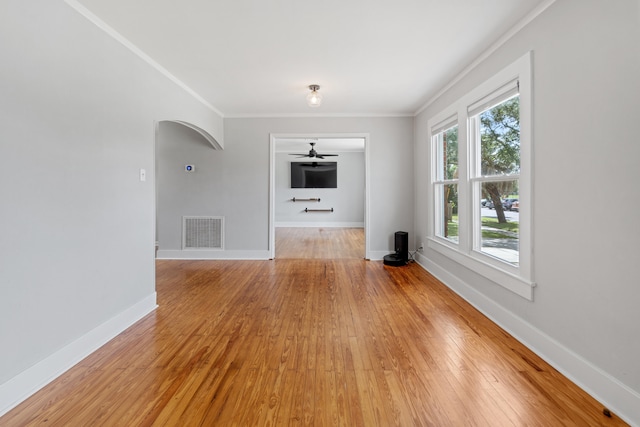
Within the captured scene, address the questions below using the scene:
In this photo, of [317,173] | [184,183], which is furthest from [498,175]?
[317,173]

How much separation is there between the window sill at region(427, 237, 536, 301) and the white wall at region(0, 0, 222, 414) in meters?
3.24

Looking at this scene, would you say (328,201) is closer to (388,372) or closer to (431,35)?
(431,35)

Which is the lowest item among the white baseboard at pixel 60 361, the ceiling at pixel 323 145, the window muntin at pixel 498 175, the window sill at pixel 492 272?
the white baseboard at pixel 60 361

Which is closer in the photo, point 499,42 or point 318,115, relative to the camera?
point 499,42

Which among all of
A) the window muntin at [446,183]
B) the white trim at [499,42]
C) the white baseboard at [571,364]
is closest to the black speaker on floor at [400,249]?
the window muntin at [446,183]

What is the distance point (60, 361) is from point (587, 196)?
3.40m

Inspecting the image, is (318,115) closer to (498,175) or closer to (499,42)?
(499,42)

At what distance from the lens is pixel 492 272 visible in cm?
268

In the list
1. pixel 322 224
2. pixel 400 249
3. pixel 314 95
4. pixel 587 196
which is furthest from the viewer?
pixel 322 224

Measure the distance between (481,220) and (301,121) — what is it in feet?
10.8

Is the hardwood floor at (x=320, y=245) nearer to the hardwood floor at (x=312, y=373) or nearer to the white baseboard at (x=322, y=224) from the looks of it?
the white baseboard at (x=322, y=224)

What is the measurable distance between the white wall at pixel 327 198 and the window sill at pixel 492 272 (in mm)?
6338

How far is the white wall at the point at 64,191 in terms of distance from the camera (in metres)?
1.63

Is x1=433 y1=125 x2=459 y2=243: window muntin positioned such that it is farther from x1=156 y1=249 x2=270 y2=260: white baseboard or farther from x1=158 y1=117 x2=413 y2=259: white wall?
x1=156 y1=249 x2=270 y2=260: white baseboard
